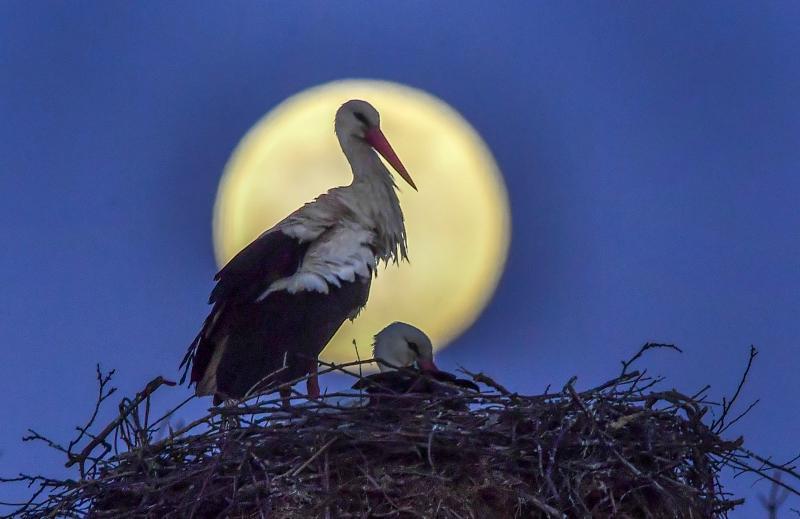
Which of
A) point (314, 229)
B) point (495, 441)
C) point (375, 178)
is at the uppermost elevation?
point (375, 178)

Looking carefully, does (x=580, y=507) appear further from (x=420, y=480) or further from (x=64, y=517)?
(x=64, y=517)

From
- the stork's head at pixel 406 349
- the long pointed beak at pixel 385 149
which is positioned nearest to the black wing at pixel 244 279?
the stork's head at pixel 406 349

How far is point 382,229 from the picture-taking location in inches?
218

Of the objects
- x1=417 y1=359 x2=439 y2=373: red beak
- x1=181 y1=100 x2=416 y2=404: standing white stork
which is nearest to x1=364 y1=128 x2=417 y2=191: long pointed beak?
x1=181 y1=100 x2=416 y2=404: standing white stork

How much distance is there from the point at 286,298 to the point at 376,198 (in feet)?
2.56

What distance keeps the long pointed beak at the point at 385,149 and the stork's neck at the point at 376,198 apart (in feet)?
0.10

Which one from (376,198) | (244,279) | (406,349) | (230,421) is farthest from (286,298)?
(230,421)

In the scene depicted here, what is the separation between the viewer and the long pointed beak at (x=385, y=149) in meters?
5.79

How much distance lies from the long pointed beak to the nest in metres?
1.91

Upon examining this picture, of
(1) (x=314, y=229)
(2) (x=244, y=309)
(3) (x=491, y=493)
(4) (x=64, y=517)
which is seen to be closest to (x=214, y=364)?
(2) (x=244, y=309)

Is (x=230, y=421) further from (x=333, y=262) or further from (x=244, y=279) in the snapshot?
(x=333, y=262)

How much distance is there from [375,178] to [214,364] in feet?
3.73

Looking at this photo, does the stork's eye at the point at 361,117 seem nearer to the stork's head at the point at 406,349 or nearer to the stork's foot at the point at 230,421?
the stork's head at the point at 406,349

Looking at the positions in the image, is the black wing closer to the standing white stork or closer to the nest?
the standing white stork
